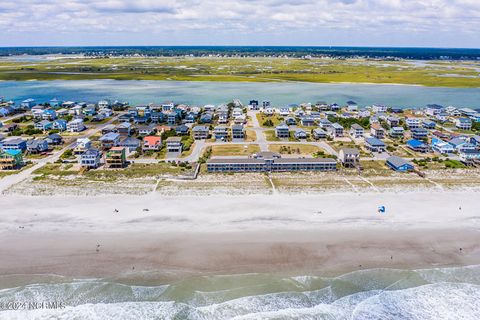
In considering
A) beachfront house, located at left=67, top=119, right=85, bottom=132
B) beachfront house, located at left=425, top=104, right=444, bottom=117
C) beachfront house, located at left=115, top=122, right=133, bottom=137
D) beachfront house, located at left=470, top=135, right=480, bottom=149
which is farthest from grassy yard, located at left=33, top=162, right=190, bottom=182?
beachfront house, located at left=425, top=104, right=444, bottom=117

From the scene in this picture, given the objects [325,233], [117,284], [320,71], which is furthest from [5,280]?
[320,71]

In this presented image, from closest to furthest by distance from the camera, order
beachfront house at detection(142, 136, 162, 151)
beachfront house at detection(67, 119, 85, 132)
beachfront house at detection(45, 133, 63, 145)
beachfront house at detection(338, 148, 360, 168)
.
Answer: beachfront house at detection(338, 148, 360, 168) < beachfront house at detection(142, 136, 162, 151) < beachfront house at detection(45, 133, 63, 145) < beachfront house at detection(67, 119, 85, 132)

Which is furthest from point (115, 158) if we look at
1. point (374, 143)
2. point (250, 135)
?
point (374, 143)

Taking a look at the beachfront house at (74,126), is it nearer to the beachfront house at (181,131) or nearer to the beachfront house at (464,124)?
the beachfront house at (181,131)

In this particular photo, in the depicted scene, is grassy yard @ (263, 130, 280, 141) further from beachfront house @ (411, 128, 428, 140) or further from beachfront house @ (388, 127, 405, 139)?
beachfront house @ (411, 128, 428, 140)

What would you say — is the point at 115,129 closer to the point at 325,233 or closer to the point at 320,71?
the point at 325,233

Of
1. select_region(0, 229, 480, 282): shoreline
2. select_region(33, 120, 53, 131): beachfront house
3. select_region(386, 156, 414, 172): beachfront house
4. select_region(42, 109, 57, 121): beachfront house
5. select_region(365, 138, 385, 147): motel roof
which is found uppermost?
select_region(42, 109, 57, 121): beachfront house

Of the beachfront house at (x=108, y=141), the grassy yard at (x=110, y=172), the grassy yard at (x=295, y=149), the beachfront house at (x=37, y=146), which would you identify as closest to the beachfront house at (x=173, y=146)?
the grassy yard at (x=110, y=172)
